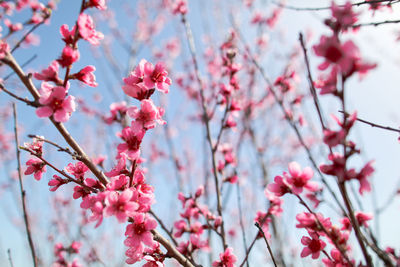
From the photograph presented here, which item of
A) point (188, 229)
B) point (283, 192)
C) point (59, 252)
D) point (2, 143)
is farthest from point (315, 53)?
point (2, 143)

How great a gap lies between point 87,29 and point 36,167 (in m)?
0.76

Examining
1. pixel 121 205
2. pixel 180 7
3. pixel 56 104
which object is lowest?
pixel 121 205

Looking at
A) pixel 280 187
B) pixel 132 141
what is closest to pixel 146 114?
pixel 132 141

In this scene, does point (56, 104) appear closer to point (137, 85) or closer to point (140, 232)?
point (137, 85)

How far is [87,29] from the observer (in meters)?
1.28

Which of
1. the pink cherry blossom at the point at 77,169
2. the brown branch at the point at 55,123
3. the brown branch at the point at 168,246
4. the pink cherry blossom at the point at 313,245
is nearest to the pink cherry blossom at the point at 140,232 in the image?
the brown branch at the point at 168,246

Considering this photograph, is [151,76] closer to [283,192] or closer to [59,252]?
[283,192]

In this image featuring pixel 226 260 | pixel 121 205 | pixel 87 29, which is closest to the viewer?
pixel 121 205

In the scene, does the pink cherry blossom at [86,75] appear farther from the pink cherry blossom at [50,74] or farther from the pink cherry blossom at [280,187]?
the pink cherry blossom at [280,187]

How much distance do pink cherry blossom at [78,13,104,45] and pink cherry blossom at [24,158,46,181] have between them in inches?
27.1

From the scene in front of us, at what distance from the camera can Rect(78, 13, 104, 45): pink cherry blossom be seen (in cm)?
123

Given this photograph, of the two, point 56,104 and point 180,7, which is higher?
point 180,7

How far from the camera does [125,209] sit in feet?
3.79

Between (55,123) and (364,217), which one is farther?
(364,217)
